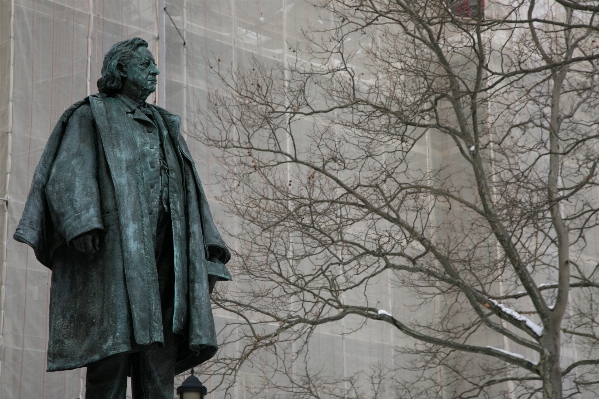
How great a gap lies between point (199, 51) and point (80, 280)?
49.3ft

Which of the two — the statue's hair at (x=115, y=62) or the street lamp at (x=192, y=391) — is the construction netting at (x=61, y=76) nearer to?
the street lamp at (x=192, y=391)

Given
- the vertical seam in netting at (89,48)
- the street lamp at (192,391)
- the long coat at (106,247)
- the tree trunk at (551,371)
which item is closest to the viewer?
the long coat at (106,247)

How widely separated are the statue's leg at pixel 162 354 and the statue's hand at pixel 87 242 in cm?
35

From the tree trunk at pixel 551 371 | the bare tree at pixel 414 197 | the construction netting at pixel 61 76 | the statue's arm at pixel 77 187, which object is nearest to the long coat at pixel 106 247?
the statue's arm at pixel 77 187

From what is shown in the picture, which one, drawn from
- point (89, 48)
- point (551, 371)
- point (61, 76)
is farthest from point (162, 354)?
point (89, 48)

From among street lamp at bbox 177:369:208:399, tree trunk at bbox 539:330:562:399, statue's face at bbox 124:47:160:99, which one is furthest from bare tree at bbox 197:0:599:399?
statue's face at bbox 124:47:160:99

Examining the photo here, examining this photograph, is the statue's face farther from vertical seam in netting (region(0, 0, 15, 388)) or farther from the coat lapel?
vertical seam in netting (region(0, 0, 15, 388))

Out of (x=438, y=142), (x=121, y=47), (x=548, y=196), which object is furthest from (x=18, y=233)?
(x=438, y=142)

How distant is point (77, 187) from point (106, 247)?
0.28 metres

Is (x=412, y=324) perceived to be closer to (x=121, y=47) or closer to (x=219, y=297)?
(x=219, y=297)

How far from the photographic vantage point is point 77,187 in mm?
5414

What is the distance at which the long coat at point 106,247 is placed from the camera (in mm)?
5262

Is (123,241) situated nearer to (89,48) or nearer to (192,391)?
(192,391)

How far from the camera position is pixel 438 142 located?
81.1ft
